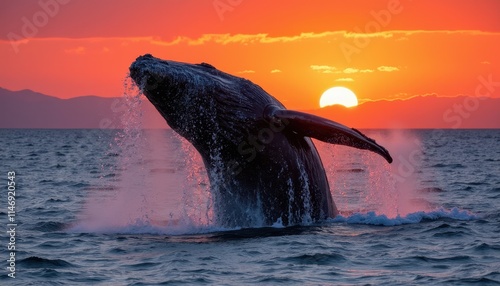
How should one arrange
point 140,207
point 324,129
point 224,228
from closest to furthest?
point 324,129, point 224,228, point 140,207

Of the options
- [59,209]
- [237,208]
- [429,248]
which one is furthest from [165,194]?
[429,248]

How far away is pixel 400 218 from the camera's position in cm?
1623

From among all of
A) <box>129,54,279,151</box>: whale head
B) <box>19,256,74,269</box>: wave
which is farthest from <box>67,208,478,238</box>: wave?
<box>19,256,74,269</box>: wave

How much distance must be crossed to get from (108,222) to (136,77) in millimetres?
5537

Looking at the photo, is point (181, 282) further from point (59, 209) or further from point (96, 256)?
point (59, 209)

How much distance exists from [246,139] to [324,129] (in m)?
1.38

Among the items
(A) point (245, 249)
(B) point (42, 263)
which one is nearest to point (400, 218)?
(A) point (245, 249)

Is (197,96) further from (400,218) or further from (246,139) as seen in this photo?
(400,218)

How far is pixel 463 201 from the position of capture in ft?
76.0

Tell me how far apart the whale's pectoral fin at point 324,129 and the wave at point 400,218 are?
249cm

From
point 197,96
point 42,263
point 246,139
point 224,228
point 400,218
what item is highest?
point 197,96

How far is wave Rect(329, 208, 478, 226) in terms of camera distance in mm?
15641

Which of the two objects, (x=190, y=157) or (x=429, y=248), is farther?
(x=190, y=157)

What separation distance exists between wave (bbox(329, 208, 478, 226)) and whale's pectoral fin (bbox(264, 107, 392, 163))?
8.17 feet
